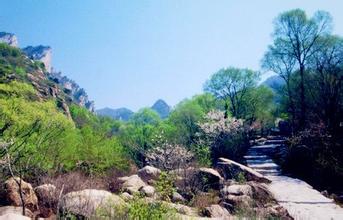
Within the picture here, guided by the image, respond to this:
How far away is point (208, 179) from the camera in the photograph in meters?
18.6

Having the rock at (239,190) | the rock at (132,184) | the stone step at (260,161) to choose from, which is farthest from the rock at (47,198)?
the stone step at (260,161)

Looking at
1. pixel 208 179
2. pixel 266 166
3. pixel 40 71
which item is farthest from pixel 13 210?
pixel 40 71

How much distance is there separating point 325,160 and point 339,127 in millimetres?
4271

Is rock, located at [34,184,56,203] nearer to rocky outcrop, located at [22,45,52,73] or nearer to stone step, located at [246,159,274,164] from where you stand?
stone step, located at [246,159,274,164]

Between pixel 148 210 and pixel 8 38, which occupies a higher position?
pixel 8 38

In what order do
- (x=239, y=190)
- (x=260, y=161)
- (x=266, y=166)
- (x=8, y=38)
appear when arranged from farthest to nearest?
(x=8, y=38), (x=260, y=161), (x=266, y=166), (x=239, y=190)

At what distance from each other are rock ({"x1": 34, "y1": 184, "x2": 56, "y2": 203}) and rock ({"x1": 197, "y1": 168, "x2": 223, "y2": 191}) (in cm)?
711

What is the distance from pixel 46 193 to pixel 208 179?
25.6 ft

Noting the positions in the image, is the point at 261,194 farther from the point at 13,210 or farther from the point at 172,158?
the point at 13,210

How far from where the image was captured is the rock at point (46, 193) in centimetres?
1479

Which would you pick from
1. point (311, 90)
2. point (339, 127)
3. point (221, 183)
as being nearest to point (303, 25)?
point (311, 90)

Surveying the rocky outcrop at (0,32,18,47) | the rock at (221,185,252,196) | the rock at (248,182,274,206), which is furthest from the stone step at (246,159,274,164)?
the rocky outcrop at (0,32,18,47)

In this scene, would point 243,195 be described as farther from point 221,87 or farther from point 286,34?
point 221,87

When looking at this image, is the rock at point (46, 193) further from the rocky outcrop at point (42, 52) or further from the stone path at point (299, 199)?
the rocky outcrop at point (42, 52)
